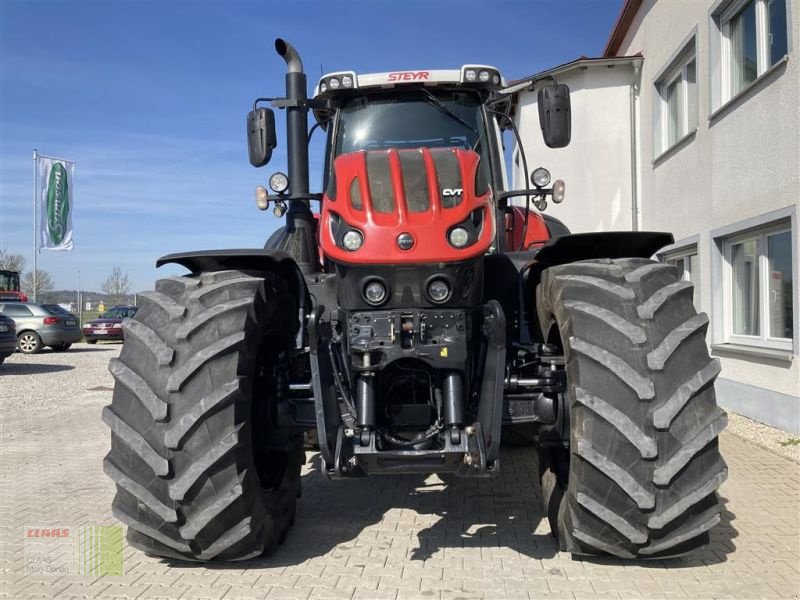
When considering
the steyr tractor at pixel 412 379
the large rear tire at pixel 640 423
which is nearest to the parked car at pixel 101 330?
the steyr tractor at pixel 412 379

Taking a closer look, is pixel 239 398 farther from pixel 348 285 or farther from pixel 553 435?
pixel 553 435

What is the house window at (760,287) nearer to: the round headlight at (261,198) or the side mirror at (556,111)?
the side mirror at (556,111)

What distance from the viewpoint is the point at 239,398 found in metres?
3.30

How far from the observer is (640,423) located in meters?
3.10

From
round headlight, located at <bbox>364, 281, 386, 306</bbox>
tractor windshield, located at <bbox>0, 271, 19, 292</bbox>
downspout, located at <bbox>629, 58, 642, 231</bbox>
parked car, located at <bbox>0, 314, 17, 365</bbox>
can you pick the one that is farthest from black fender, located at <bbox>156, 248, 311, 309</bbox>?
tractor windshield, located at <bbox>0, 271, 19, 292</bbox>

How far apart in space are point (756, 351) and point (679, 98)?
5164 mm

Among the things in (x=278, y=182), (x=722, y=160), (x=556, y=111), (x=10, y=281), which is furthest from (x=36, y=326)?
(x=556, y=111)

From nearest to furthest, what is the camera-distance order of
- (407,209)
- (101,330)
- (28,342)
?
(407,209) < (28,342) < (101,330)

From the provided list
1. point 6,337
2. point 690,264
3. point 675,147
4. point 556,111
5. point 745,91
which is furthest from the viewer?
point 6,337

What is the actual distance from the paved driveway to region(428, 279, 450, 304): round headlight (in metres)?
1.40

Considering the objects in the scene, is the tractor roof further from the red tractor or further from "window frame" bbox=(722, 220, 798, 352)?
the red tractor

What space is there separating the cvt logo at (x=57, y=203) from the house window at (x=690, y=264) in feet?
74.5

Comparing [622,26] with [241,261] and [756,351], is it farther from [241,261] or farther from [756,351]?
[241,261]

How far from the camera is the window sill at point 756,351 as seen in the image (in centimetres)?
717
